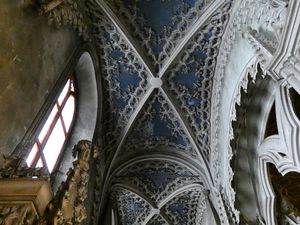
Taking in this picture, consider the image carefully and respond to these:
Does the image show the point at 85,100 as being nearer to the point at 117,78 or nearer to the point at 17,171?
the point at 117,78

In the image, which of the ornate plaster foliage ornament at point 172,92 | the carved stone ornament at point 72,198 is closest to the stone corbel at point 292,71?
the ornate plaster foliage ornament at point 172,92

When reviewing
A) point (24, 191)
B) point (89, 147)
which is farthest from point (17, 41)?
point (24, 191)

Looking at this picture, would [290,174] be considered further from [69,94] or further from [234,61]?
[69,94]

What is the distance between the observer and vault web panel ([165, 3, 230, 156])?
26.8 feet

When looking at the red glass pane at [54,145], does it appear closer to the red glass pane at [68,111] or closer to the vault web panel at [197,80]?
the red glass pane at [68,111]

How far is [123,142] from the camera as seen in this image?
354 inches

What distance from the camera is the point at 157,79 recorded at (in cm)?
846

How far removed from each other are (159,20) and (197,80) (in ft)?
6.01

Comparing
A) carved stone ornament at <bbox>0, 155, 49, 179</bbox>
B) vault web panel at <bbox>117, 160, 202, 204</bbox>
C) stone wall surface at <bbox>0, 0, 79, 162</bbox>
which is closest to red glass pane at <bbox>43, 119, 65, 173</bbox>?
stone wall surface at <bbox>0, 0, 79, 162</bbox>

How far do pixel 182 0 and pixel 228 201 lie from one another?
4.72 metres

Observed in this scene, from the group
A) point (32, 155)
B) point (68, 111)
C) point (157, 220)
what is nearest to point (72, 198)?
point (32, 155)

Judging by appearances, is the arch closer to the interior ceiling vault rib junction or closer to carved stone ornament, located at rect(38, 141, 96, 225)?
the interior ceiling vault rib junction

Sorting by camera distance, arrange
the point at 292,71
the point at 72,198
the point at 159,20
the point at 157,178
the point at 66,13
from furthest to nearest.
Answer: the point at 157,178, the point at 159,20, the point at 66,13, the point at 292,71, the point at 72,198

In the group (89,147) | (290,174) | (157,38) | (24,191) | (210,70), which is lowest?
(24,191)
